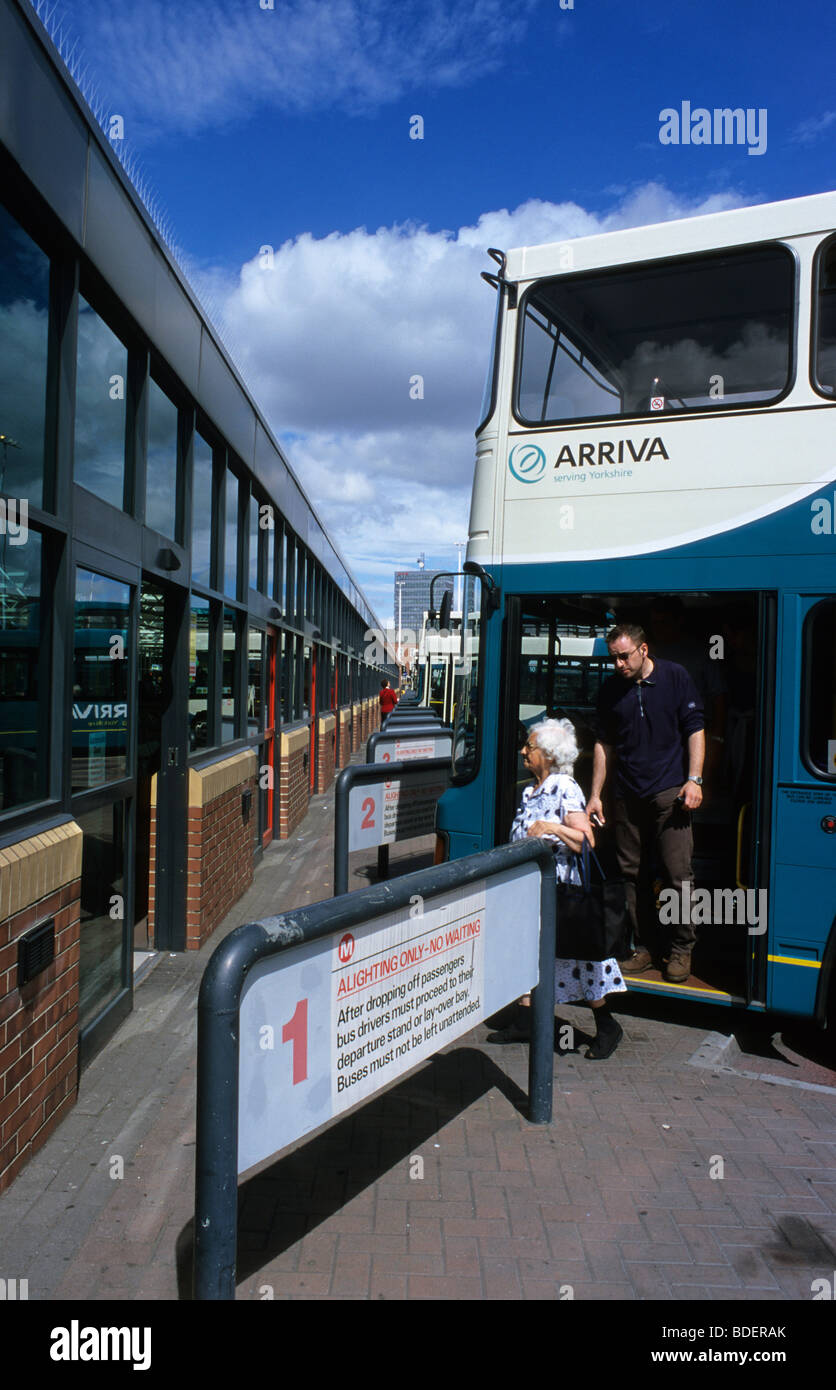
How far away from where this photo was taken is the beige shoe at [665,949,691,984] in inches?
196

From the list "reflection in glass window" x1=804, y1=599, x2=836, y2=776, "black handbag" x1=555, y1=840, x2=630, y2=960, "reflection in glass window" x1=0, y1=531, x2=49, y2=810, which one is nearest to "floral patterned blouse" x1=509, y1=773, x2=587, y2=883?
"black handbag" x1=555, y1=840, x2=630, y2=960

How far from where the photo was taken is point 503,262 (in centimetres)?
539

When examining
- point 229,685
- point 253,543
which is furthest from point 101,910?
point 253,543

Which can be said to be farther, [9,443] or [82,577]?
[82,577]

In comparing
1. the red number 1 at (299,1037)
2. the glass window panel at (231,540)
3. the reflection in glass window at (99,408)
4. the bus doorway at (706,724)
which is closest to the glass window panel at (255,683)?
the glass window panel at (231,540)

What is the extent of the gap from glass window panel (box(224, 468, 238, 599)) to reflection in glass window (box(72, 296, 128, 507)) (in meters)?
2.79

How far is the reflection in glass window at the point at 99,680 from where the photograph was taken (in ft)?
14.2

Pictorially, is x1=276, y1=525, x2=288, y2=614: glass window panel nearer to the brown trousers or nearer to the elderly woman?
the brown trousers

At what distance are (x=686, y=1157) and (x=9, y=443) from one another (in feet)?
12.1

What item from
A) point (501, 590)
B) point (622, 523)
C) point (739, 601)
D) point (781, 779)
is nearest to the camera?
point (781, 779)

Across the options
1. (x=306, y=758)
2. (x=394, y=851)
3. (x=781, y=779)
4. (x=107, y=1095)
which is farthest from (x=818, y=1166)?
(x=306, y=758)

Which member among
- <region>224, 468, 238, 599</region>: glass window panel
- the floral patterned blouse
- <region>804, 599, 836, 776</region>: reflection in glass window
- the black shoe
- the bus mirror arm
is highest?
<region>224, 468, 238, 599</region>: glass window panel

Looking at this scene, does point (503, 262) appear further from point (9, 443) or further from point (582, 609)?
point (9, 443)

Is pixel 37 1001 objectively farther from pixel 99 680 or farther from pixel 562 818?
Result: pixel 562 818
